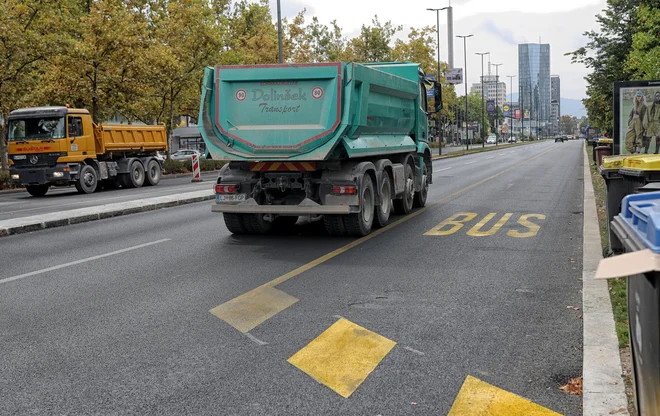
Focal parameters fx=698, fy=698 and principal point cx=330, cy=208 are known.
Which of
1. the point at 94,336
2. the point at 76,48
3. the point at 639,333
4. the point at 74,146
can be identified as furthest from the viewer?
the point at 76,48

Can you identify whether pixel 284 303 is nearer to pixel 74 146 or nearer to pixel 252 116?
pixel 252 116

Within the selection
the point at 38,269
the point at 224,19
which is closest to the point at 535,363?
the point at 38,269

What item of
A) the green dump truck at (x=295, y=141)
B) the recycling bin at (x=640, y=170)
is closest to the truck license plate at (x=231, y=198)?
the green dump truck at (x=295, y=141)

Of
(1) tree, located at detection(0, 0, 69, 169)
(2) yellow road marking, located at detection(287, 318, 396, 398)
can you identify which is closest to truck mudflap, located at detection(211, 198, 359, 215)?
(2) yellow road marking, located at detection(287, 318, 396, 398)

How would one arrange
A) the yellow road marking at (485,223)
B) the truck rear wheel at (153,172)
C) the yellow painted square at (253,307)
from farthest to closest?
1. the truck rear wheel at (153,172)
2. the yellow road marking at (485,223)
3. the yellow painted square at (253,307)

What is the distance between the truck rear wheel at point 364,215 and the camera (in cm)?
1072

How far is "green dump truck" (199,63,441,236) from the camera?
1034 cm

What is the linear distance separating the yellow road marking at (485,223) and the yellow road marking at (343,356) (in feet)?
19.0

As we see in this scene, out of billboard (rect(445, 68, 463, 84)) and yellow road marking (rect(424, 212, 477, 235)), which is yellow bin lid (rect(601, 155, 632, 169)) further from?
billboard (rect(445, 68, 463, 84))

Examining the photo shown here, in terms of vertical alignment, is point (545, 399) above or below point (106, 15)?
below

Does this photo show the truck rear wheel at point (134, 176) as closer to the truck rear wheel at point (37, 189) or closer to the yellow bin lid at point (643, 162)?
the truck rear wheel at point (37, 189)

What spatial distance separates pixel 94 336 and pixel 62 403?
1.49 meters

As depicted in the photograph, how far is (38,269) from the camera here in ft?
28.8

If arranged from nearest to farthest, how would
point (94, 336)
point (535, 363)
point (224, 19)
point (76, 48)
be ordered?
point (535, 363) < point (94, 336) < point (76, 48) < point (224, 19)
